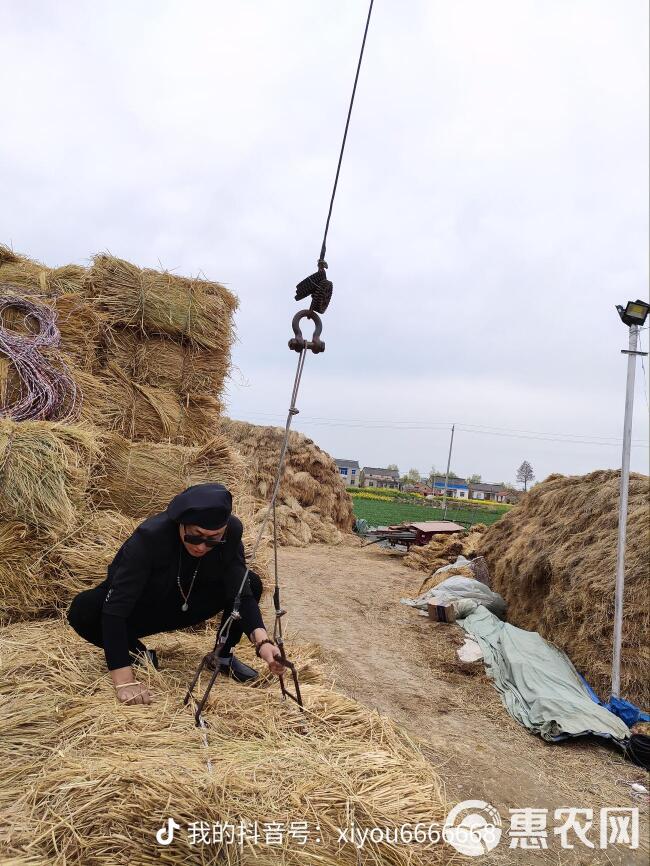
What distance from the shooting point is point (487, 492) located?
82000 millimetres

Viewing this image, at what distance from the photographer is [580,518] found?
652cm

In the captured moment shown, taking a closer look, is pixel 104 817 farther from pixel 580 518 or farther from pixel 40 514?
pixel 580 518

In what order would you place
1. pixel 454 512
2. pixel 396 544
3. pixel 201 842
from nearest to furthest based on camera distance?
pixel 201 842
pixel 396 544
pixel 454 512

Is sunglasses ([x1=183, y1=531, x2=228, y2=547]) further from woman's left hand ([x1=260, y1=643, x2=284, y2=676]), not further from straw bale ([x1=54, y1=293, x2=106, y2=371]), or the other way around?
straw bale ([x1=54, y1=293, x2=106, y2=371])

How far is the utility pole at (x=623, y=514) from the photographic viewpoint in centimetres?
466

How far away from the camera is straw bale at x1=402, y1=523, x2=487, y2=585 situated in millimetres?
11023

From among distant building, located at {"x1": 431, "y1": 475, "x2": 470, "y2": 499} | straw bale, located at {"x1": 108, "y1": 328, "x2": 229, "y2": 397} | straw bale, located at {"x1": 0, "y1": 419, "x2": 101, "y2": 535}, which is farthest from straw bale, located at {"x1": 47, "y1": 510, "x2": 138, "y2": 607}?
distant building, located at {"x1": 431, "y1": 475, "x2": 470, "y2": 499}

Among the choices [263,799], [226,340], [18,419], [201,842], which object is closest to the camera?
[201,842]

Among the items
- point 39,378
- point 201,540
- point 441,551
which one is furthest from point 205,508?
point 441,551

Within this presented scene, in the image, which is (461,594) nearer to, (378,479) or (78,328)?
(78,328)

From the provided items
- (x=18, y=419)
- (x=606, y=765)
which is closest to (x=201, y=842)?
(x=606, y=765)

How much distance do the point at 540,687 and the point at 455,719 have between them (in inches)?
35.8

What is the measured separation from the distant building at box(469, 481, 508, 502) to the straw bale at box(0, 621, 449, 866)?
80308 millimetres

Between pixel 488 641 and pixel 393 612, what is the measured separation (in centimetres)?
182
